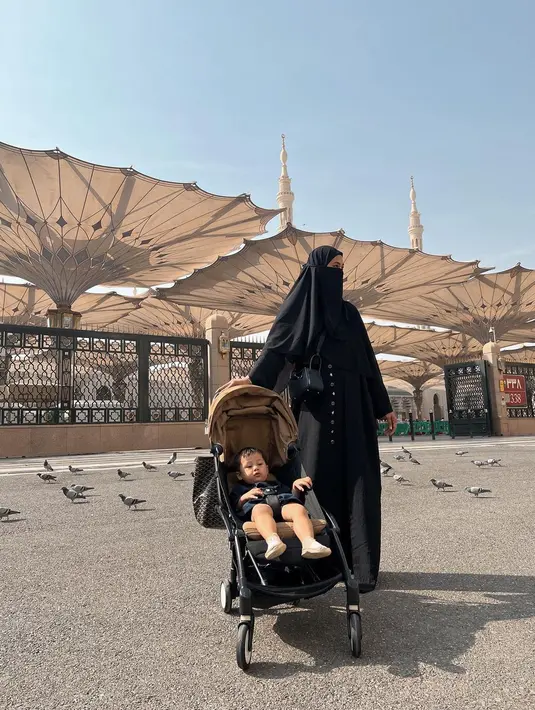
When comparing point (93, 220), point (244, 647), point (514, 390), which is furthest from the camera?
point (514, 390)

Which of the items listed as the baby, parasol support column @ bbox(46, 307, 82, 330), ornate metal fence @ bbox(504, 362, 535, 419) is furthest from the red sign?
the baby

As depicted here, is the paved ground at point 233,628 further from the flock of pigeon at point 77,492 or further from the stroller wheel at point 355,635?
the flock of pigeon at point 77,492

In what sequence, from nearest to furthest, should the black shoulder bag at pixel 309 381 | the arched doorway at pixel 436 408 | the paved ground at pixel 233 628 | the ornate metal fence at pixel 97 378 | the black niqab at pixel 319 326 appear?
the paved ground at pixel 233 628, the black shoulder bag at pixel 309 381, the black niqab at pixel 319 326, the ornate metal fence at pixel 97 378, the arched doorway at pixel 436 408

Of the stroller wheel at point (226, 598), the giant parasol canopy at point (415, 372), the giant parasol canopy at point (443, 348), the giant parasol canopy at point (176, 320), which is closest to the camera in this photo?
the stroller wheel at point (226, 598)

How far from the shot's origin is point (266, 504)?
7.73 feet

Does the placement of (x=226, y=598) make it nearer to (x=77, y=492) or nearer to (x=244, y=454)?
(x=244, y=454)

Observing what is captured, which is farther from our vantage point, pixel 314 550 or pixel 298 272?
pixel 298 272

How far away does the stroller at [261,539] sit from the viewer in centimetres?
197

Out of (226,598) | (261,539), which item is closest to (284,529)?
(261,539)

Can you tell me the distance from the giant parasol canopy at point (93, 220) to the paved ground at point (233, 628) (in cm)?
1757

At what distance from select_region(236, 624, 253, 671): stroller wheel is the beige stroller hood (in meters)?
1.12

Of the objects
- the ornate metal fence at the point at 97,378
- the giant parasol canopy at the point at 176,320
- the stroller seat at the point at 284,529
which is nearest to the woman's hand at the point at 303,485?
the stroller seat at the point at 284,529

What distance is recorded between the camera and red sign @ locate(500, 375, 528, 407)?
21938 millimetres

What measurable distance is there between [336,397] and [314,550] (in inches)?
37.3
